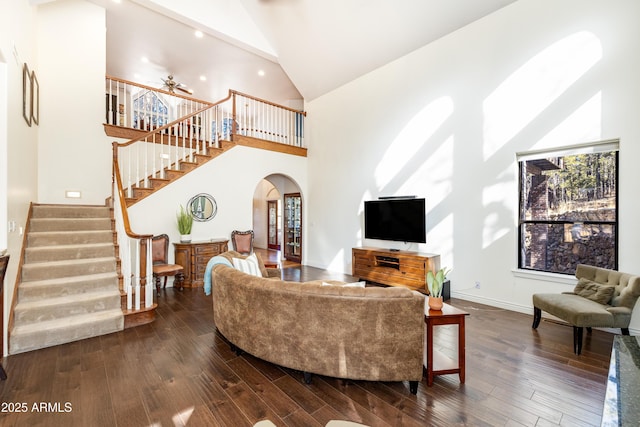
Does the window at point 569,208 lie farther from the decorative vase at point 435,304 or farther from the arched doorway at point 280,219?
the arched doorway at point 280,219

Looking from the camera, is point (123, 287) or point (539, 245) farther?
point (539, 245)

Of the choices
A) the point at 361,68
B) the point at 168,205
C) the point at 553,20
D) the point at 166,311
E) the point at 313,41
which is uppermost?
the point at 313,41

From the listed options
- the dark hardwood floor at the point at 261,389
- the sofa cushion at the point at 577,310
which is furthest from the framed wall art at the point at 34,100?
the sofa cushion at the point at 577,310

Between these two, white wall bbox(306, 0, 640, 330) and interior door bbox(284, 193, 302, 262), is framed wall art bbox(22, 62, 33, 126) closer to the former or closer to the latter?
white wall bbox(306, 0, 640, 330)

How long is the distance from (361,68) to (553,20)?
3.28 m

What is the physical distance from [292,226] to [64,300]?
5758 millimetres

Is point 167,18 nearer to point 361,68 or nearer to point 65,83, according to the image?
point 65,83

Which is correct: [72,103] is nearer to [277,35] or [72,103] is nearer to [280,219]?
[277,35]

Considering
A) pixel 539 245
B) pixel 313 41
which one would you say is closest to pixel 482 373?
pixel 539 245

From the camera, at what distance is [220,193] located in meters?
6.17

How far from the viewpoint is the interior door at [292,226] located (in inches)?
327

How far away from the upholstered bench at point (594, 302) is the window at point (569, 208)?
0.40 m

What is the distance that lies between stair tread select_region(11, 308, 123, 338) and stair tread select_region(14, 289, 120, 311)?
0.17m

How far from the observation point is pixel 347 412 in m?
1.97
